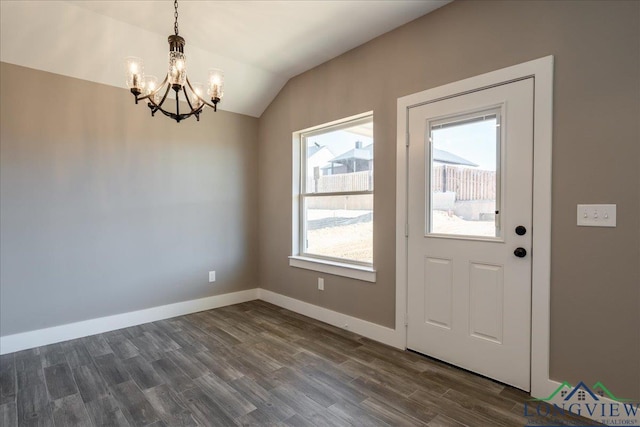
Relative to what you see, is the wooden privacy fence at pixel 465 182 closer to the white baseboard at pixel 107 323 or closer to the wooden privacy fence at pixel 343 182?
the wooden privacy fence at pixel 343 182

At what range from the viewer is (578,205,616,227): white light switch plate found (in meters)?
1.81

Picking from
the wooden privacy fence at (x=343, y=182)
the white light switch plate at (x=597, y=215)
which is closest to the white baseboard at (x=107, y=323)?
the wooden privacy fence at (x=343, y=182)

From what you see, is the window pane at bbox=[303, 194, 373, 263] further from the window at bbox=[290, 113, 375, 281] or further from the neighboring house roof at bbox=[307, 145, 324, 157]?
the neighboring house roof at bbox=[307, 145, 324, 157]

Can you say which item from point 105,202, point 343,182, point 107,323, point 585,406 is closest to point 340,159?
point 343,182

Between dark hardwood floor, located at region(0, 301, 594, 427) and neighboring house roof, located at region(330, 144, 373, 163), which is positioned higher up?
neighboring house roof, located at region(330, 144, 373, 163)

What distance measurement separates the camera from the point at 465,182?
95.8 inches

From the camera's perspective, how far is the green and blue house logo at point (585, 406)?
5.80 ft

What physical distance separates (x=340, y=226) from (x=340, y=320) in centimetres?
97

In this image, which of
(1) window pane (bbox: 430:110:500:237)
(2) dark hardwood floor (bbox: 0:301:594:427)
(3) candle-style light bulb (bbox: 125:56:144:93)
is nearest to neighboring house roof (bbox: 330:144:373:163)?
(1) window pane (bbox: 430:110:500:237)

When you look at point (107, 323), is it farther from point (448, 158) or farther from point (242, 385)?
point (448, 158)

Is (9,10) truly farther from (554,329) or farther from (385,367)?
(554,329)

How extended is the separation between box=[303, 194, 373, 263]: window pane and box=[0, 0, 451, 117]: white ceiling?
4.97ft

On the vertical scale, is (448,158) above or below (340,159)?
below

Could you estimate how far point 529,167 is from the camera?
209cm
